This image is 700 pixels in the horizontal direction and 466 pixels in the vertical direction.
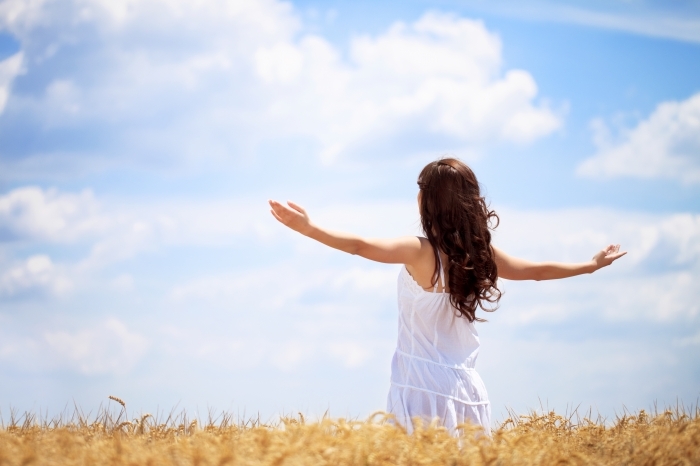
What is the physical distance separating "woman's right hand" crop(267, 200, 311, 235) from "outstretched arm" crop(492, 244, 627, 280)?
7.11ft

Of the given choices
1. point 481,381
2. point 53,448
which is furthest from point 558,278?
point 53,448

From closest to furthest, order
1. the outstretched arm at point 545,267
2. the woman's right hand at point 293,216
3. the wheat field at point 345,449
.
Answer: the wheat field at point 345,449 < the woman's right hand at point 293,216 < the outstretched arm at point 545,267

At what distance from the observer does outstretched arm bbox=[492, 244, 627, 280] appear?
670cm

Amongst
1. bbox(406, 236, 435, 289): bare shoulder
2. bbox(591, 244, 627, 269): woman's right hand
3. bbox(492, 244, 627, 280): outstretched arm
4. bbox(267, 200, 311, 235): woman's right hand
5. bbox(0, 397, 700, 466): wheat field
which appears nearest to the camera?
bbox(0, 397, 700, 466): wheat field

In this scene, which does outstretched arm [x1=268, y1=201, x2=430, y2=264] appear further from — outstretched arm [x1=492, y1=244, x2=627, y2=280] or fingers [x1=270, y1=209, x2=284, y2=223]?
outstretched arm [x1=492, y1=244, x2=627, y2=280]

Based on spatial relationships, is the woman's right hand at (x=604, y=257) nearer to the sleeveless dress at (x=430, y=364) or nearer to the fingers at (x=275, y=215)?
the sleeveless dress at (x=430, y=364)

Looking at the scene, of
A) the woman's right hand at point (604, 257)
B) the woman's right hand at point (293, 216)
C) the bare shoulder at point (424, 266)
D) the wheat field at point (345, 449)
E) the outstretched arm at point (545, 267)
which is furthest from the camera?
the woman's right hand at point (604, 257)

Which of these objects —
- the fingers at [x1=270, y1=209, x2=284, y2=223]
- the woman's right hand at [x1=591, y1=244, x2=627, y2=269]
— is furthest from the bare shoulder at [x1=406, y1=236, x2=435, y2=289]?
the woman's right hand at [x1=591, y1=244, x2=627, y2=269]

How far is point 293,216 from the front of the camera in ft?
17.4

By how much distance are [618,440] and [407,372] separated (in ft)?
6.45

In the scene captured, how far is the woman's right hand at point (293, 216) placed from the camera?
208 inches

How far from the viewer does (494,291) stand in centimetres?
639

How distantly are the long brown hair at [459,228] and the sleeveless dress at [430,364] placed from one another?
0.55 ft

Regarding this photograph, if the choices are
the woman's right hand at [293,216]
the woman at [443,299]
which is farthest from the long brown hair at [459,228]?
the woman's right hand at [293,216]
